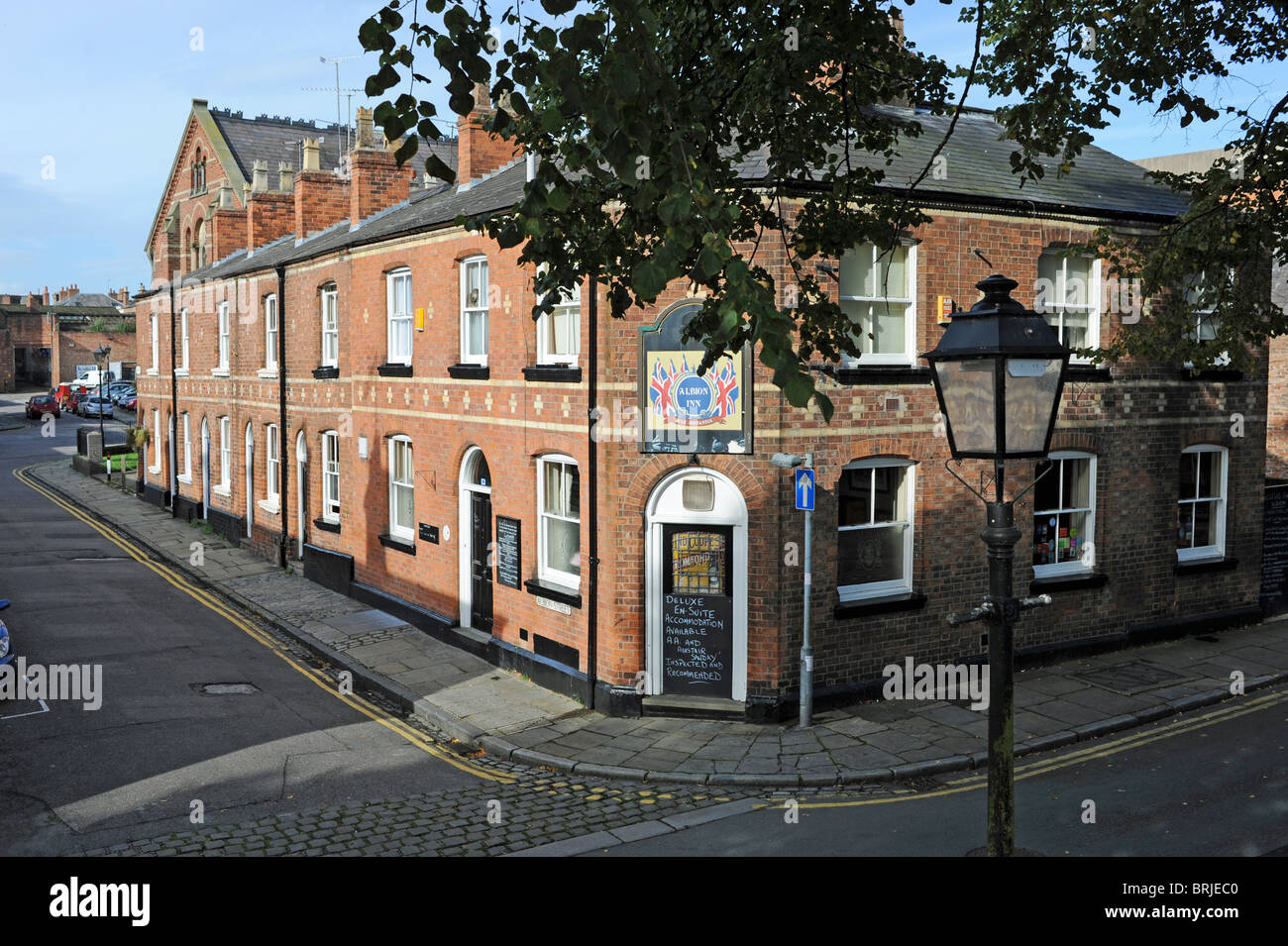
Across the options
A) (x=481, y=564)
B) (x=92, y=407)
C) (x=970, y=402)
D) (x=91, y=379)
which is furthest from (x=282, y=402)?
(x=91, y=379)

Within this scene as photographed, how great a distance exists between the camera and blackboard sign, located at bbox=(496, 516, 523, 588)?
15992 millimetres

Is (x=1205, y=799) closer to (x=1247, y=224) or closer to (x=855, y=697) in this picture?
(x=855, y=697)

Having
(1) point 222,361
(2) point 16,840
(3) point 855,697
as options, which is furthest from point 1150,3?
(1) point 222,361

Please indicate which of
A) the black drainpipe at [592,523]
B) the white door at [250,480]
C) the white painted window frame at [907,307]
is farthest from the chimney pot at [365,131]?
the white painted window frame at [907,307]

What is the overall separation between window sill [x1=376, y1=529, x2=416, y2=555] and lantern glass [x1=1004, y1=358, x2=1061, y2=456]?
1441cm

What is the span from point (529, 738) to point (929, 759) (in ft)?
15.3

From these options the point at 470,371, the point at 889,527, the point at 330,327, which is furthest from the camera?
the point at 330,327

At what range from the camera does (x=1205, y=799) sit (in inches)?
420

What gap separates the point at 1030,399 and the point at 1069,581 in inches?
428

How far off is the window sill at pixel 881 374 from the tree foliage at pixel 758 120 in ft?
4.28

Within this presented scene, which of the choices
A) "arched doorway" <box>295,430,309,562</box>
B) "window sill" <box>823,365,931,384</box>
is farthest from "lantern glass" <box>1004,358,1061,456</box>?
"arched doorway" <box>295,430,309,562</box>

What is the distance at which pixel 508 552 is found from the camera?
16.2 metres

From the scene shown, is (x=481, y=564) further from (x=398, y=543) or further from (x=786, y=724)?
(x=786, y=724)

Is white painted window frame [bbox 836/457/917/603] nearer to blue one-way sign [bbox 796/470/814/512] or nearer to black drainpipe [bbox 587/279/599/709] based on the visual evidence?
blue one-way sign [bbox 796/470/814/512]
